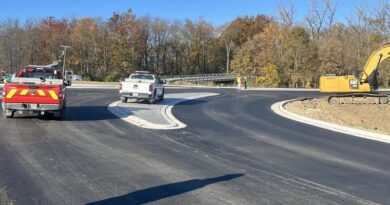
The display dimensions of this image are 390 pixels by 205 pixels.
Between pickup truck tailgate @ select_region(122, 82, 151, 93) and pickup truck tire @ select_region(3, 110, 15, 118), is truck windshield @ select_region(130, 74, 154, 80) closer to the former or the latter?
pickup truck tailgate @ select_region(122, 82, 151, 93)

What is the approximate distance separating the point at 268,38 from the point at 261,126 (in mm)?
68744

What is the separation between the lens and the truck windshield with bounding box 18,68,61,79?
1770 cm

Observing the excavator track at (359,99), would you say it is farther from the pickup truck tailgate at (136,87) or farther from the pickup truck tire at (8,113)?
the pickup truck tire at (8,113)

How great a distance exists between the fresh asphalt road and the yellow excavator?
54.0 ft

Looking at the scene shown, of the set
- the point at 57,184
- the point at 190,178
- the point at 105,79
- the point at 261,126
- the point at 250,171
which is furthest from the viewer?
the point at 105,79

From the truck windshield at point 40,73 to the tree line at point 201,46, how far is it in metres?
44.3

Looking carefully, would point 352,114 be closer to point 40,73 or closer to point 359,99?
point 359,99

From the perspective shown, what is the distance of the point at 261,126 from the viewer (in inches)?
645

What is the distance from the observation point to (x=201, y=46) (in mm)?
112375

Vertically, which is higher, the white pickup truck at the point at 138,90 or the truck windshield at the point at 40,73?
the truck windshield at the point at 40,73

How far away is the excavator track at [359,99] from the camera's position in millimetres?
32344

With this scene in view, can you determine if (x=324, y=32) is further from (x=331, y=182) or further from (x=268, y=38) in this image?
(x=331, y=182)

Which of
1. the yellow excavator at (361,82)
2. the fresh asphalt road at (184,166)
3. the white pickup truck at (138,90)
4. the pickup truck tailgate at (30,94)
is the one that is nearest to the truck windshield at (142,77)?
the white pickup truck at (138,90)

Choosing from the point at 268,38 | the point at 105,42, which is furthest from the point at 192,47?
the point at 268,38
